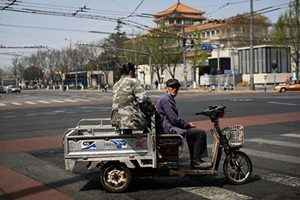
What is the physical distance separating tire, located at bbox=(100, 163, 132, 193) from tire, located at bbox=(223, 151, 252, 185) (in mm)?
1529

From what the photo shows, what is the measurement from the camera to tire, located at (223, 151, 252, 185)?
788 cm

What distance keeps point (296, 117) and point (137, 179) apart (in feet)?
42.0

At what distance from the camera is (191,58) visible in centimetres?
8775

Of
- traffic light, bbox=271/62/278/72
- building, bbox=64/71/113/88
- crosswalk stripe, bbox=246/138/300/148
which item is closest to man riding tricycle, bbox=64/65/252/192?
crosswalk stripe, bbox=246/138/300/148

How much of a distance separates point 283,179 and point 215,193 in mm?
1458

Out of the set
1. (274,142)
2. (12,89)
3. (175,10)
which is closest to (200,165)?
(274,142)

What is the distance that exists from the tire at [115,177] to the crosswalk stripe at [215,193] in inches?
34.9

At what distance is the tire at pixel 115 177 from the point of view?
7590 millimetres

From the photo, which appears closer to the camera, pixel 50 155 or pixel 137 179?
pixel 137 179

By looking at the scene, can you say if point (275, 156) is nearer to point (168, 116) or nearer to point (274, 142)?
point (274, 142)

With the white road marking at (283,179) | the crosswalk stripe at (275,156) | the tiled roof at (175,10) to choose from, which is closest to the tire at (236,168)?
the white road marking at (283,179)

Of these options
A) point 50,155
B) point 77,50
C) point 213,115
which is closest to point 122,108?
point 213,115

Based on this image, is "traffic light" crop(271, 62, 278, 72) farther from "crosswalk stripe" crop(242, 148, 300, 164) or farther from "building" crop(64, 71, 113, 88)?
"crosswalk stripe" crop(242, 148, 300, 164)

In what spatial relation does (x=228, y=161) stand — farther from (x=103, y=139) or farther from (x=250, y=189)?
(x=103, y=139)
